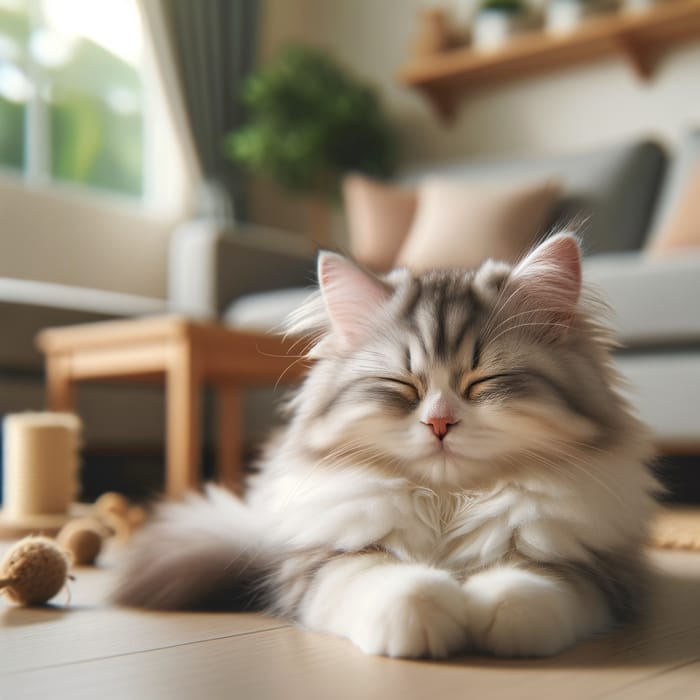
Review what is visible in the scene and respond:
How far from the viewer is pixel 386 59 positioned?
182 inches

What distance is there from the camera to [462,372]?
36.1 inches

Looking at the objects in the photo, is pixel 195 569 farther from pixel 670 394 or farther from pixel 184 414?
pixel 670 394

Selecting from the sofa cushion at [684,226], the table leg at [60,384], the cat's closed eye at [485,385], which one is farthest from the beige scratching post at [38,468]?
the sofa cushion at [684,226]

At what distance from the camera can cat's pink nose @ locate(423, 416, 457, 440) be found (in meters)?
0.88

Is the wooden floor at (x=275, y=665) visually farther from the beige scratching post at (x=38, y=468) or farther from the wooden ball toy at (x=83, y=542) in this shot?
the beige scratching post at (x=38, y=468)

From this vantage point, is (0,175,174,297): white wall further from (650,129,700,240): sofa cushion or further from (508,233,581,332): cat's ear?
(508,233,581,332): cat's ear

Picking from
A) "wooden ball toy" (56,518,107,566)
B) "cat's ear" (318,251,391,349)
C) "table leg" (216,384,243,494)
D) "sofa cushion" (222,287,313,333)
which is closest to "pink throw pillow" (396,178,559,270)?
"sofa cushion" (222,287,313,333)

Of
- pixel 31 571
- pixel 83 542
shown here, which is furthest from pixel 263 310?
pixel 31 571

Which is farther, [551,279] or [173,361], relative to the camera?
[173,361]

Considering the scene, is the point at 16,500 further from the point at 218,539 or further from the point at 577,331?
the point at 577,331

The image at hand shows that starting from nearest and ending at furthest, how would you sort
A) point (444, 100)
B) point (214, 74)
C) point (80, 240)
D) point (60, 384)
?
1. point (60, 384)
2. point (80, 240)
3. point (214, 74)
4. point (444, 100)

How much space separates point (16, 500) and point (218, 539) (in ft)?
3.22

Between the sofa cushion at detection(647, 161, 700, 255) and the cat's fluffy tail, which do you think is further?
the sofa cushion at detection(647, 161, 700, 255)

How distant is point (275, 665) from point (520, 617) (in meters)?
0.23
